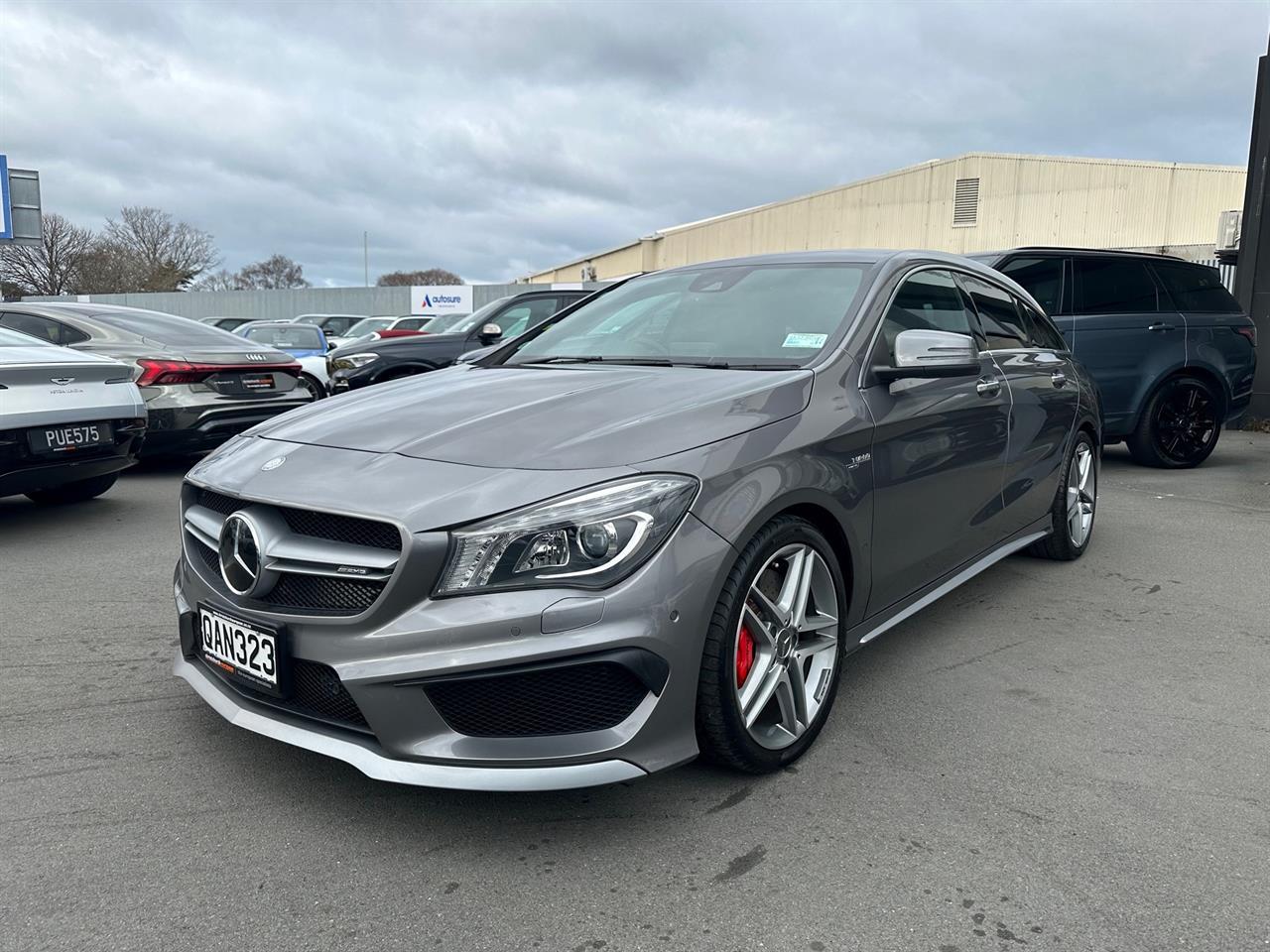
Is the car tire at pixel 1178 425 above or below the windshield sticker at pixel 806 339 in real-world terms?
below

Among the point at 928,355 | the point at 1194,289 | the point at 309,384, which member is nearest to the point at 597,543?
the point at 928,355

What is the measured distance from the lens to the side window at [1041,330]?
4.87m

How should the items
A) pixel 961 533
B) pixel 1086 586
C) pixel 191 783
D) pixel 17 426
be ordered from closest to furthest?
pixel 191 783, pixel 961 533, pixel 1086 586, pixel 17 426

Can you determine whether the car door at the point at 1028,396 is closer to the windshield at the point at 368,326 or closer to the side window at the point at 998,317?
the side window at the point at 998,317

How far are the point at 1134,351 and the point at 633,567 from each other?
22.7ft

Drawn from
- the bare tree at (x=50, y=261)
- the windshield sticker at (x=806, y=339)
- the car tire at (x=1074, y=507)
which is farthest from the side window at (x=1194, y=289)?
the bare tree at (x=50, y=261)

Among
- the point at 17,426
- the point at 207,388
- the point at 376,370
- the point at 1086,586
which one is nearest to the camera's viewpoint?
the point at 1086,586

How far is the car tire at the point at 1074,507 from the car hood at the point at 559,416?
98.3 inches

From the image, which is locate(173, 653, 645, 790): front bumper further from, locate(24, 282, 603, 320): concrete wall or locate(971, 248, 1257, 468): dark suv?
locate(24, 282, 603, 320): concrete wall

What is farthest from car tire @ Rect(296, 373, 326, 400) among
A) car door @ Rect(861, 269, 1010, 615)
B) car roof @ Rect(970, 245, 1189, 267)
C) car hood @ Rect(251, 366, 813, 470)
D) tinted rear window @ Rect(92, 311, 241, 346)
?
car door @ Rect(861, 269, 1010, 615)

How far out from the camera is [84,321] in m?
8.01

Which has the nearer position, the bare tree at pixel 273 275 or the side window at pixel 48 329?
the side window at pixel 48 329

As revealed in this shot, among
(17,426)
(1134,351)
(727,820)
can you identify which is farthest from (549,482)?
(1134,351)

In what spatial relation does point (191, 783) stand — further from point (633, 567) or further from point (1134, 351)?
point (1134, 351)
